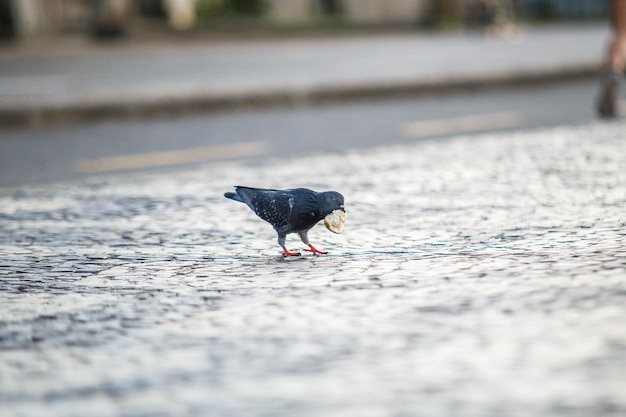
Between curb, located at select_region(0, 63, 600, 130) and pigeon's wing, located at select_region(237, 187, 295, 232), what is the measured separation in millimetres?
7058

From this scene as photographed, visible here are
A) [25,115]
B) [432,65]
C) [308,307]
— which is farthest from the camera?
[432,65]

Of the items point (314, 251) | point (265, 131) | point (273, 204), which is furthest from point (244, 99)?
point (273, 204)

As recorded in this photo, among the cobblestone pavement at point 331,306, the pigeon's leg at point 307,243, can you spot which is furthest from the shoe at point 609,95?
the pigeon's leg at point 307,243

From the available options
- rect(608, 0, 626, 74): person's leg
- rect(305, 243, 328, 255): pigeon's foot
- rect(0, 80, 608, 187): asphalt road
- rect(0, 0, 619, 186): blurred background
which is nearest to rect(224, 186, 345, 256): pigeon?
rect(305, 243, 328, 255): pigeon's foot

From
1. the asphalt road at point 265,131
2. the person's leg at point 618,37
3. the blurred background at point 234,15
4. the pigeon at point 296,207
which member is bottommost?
the asphalt road at point 265,131

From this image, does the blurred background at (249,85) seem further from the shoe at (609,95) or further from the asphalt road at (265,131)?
the shoe at (609,95)

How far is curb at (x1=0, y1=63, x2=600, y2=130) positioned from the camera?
1062 centimetres

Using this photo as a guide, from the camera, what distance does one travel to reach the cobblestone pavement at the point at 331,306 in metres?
2.51

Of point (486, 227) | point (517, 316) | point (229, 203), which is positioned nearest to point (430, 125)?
point (229, 203)

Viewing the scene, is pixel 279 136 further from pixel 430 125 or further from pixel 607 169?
pixel 607 169

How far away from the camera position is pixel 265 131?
980cm

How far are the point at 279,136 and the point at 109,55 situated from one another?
1216cm

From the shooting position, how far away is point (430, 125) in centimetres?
962

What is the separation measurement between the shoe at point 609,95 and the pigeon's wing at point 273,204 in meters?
5.28
